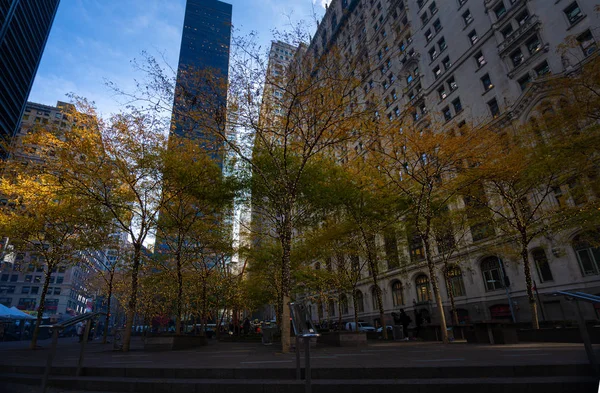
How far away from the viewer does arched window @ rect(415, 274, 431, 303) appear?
3438cm

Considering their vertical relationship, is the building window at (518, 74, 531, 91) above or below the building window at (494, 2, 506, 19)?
below

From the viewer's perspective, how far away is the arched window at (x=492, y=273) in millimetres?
28114

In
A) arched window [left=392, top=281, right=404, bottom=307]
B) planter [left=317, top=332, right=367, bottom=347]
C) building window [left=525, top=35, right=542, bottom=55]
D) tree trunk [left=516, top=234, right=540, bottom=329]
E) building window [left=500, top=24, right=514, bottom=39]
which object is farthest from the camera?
arched window [left=392, top=281, right=404, bottom=307]

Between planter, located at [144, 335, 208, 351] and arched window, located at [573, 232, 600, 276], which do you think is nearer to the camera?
planter, located at [144, 335, 208, 351]

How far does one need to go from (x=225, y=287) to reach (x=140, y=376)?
2558 cm

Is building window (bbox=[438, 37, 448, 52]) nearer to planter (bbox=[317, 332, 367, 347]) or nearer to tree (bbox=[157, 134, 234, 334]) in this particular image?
tree (bbox=[157, 134, 234, 334])

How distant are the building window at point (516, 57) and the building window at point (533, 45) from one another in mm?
810

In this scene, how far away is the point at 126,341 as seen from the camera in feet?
44.9

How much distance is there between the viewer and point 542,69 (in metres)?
27.0

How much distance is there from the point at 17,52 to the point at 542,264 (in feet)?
287

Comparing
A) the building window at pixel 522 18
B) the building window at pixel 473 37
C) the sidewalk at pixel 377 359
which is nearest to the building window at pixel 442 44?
the building window at pixel 473 37

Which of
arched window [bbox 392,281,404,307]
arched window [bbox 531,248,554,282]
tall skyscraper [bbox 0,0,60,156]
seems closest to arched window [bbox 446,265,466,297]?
arched window [bbox 531,248,554,282]

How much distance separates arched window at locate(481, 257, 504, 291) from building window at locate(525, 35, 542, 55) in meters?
19.8

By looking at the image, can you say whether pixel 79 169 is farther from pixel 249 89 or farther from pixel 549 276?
pixel 549 276
